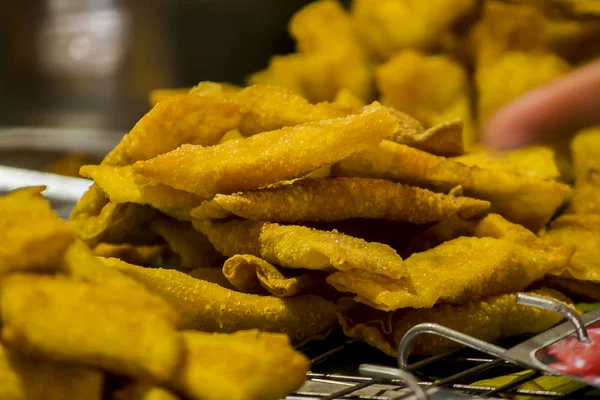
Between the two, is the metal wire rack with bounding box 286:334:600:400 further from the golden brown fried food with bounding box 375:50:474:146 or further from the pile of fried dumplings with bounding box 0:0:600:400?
the golden brown fried food with bounding box 375:50:474:146

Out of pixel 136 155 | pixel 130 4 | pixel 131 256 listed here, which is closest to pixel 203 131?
pixel 136 155

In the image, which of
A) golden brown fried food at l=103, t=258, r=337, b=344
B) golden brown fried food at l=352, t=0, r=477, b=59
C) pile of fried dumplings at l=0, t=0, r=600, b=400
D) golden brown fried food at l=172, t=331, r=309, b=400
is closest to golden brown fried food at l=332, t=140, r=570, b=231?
pile of fried dumplings at l=0, t=0, r=600, b=400

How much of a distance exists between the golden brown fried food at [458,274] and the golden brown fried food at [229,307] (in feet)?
0.23

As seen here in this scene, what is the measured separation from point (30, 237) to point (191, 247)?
420 mm

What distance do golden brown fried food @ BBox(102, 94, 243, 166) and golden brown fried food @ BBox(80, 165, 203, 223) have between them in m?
0.03

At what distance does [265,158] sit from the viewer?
941mm

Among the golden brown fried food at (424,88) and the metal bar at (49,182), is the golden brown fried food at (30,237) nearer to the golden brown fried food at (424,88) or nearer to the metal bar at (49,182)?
the metal bar at (49,182)

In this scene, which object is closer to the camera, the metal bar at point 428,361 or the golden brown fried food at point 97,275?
the golden brown fried food at point 97,275

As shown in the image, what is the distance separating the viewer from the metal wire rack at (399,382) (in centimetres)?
83

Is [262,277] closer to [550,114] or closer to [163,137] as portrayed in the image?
[163,137]

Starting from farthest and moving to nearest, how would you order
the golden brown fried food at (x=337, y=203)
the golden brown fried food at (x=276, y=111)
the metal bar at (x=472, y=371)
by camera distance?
1. the golden brown fried food at (x=276, y=111)
2. the golden brown fried food at (x=337, y=203)
3. the metal bar at (x=472, y=371)

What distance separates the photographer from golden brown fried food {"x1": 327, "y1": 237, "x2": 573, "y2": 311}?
88cm

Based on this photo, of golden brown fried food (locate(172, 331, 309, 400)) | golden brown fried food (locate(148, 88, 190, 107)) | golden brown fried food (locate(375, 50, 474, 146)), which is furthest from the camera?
golden brown fried food (locate(375, 50, 474, 146))

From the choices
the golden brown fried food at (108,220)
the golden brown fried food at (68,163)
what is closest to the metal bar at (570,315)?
the golden brown fried food at (108,220)
